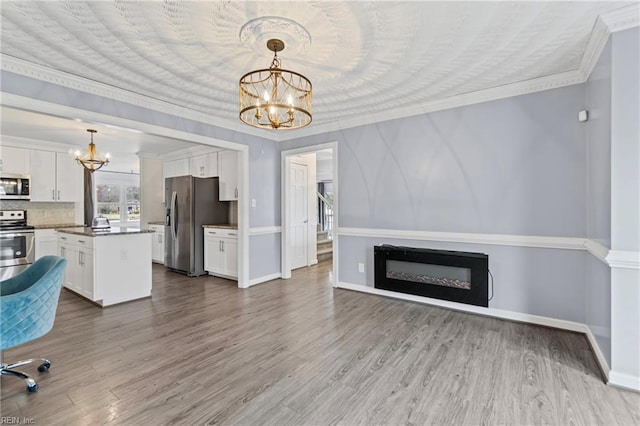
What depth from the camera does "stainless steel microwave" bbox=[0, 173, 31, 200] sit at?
4.86 meters

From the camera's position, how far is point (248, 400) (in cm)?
188

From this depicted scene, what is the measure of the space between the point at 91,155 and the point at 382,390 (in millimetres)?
4992

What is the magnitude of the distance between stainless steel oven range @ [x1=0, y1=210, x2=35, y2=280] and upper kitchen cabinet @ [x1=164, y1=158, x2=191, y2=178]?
243cm

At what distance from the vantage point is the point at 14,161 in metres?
4.98

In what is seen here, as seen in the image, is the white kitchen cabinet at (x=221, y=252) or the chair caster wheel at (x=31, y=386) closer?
the chair caster wheel at (x=31, y=386)

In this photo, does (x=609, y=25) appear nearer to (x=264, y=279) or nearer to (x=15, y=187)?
(x=264, y=279)

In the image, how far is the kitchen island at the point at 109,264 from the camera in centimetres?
360

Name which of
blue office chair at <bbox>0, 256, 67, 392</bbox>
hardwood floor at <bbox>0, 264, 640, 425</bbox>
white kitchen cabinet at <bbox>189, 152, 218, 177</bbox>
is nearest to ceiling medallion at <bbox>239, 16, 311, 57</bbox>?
blue office chair at <bbox>0, 256, 67, 392</bbox>

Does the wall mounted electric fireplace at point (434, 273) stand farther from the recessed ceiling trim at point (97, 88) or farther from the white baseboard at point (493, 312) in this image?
the recessed ceiling trim at point (97, 88)

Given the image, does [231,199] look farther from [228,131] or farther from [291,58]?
[291,58]

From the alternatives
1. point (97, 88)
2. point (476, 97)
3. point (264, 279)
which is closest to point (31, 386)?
point (97, 88)

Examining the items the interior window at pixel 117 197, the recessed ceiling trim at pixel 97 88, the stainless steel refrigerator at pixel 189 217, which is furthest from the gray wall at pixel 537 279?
the interior window at pixel 117 197

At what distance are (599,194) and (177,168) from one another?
651 cm

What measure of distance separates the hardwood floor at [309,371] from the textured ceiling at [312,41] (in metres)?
2.47
